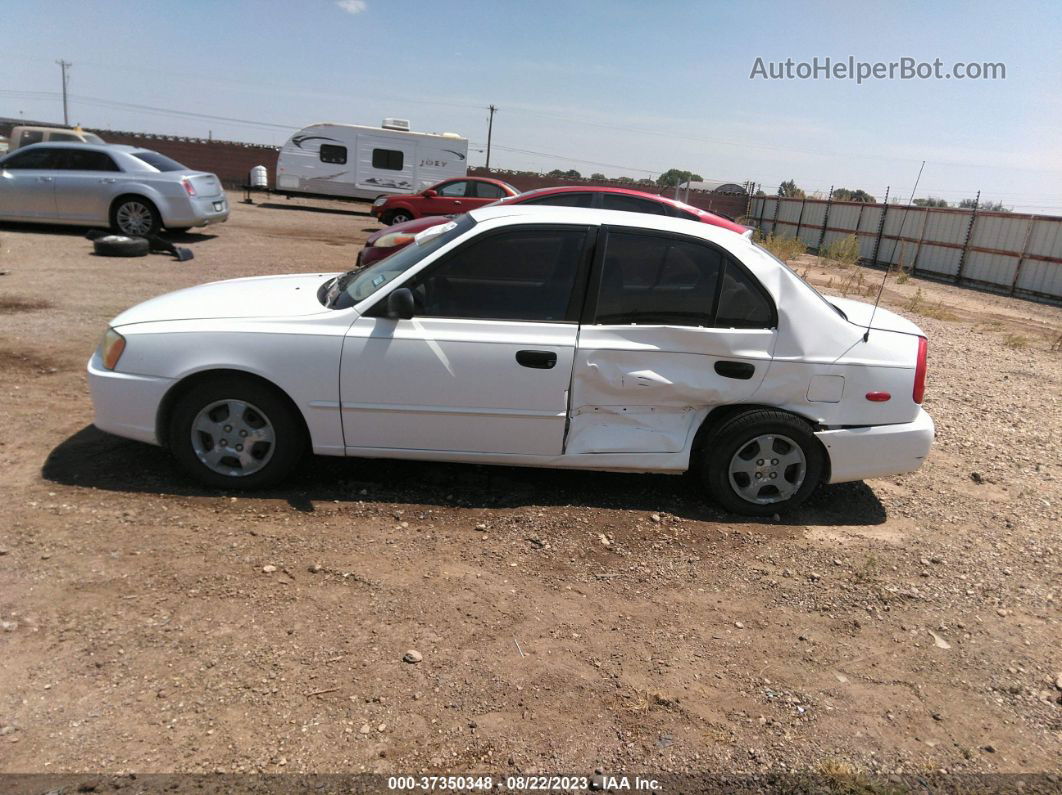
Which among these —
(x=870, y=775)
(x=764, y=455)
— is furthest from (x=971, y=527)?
(x=870, y=775)

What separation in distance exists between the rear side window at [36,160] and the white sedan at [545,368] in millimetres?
11447

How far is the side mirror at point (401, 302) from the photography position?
395 centimetres

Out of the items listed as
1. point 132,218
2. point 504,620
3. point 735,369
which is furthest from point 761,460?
point 132,218

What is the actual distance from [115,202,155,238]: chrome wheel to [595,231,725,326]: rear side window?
11.8 meters

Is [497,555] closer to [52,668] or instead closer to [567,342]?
[567,342]

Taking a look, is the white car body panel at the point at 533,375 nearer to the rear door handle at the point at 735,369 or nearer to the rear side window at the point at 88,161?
the rear door handle at the point at 735,369

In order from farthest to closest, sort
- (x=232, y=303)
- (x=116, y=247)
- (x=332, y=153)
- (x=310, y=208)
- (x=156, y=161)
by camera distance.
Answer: (x=310, y=208) < (x=332, y=153) < (x=156, y=161) < (x=116, y=247) < (x=232, y=303)

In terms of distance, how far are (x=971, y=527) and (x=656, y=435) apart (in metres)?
2.15

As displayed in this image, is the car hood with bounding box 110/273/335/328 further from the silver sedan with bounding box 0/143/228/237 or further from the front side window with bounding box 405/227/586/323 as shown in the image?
the silver sedan with bounding box 0/143/228/237

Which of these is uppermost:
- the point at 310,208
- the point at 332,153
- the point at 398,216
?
the point at 332,153

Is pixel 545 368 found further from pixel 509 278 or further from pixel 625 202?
pixel 625 202

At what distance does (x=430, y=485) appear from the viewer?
446 cm

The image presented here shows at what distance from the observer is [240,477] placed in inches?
163

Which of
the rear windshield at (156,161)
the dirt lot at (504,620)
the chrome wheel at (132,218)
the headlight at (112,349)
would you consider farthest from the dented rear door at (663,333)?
the rear windshield at (156,161)
